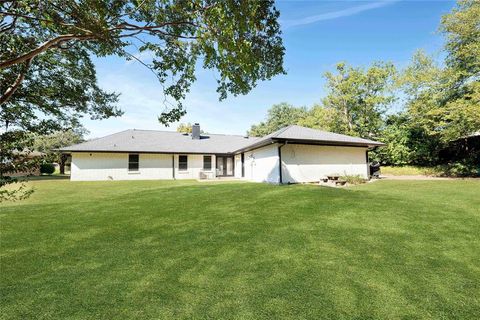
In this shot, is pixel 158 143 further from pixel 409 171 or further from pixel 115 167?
pixel 409 171

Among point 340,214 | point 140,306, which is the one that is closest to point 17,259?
point 140,306

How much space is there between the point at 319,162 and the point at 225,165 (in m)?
12.1

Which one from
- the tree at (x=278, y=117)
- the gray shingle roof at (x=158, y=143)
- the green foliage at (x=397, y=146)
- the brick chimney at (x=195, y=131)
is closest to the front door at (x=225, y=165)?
the gray shingle roof at (x=158, y=143)

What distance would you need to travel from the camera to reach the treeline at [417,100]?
1761 cm

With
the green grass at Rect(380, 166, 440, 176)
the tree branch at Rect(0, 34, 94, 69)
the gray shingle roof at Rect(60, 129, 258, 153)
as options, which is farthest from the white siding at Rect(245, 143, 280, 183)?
the green grass at Rect(380, 166, 440, 176)

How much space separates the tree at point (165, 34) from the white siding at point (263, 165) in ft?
27.0

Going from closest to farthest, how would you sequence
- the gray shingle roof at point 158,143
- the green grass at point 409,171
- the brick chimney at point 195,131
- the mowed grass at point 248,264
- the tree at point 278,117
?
1. the mowed grass at point 248,264
2. the green grass at point 409,171
3. the gray shingle roof at point 158,143
4. the brick chimney at point 195,131
5. the tree at point 278,117

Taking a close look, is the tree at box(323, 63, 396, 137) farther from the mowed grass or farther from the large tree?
the large tree

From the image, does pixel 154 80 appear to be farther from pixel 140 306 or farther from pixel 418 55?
pixel 418 55

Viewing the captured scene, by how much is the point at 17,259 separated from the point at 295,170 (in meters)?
13.5

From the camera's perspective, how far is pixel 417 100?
22250 millimetres

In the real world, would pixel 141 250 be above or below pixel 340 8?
below

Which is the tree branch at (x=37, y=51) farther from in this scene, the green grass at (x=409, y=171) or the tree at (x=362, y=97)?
the tree at (x=362, y=97)

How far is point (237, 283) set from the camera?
3377 millimetres
